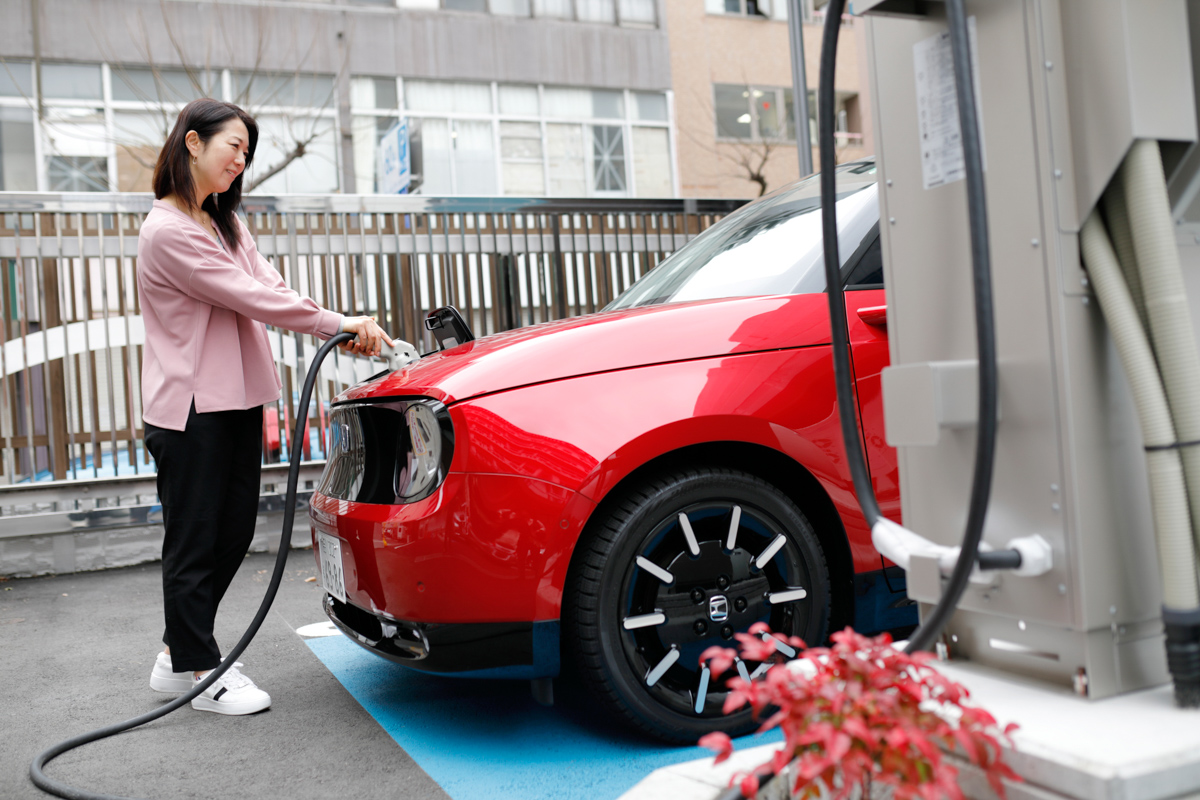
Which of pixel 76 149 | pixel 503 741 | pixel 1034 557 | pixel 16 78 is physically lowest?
pixel 503 741

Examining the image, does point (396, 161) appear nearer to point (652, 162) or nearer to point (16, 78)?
point (16, 78)

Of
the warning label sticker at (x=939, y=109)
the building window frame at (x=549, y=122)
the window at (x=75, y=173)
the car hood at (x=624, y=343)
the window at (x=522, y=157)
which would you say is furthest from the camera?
the window at (x=522, y=157)

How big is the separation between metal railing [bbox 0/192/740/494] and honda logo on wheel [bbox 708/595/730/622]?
4.17m

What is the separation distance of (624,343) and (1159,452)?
4.22ft

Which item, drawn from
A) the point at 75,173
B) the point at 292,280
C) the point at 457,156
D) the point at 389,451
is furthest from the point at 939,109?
the point at 457,156

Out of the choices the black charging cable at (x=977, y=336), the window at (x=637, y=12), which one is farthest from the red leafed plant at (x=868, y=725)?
the window at (x=637, y=12)

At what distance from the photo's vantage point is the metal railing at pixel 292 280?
18.6 feet

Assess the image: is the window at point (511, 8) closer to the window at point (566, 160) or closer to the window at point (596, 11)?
the window at point (596, 11)

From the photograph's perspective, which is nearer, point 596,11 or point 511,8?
point 511,8

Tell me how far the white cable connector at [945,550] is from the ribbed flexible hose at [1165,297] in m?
0.22

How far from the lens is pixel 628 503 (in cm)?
238

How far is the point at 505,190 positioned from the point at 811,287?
15.3 meters

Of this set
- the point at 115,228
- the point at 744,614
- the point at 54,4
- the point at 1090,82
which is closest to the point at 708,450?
the point at 744,614

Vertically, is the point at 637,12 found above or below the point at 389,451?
above
